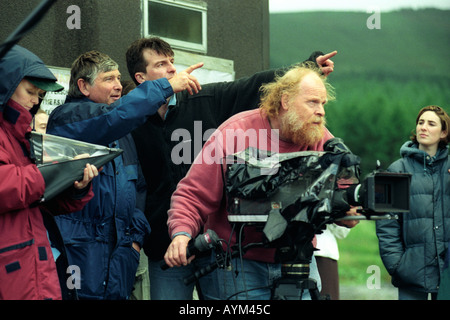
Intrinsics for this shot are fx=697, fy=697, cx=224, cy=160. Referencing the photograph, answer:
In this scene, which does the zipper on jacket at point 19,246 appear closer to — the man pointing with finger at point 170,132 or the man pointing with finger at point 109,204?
the man pointing with finger at point 109,204

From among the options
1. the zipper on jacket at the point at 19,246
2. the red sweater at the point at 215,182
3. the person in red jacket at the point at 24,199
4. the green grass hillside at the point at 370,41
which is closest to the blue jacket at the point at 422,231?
the red sweater at the point at 215,182

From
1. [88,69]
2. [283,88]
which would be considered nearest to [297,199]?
[283,88]

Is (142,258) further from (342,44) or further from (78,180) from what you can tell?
(342,44)

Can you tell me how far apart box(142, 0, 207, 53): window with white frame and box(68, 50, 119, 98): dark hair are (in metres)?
1.65

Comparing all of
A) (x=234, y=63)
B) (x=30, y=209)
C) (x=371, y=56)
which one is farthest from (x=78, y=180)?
(x=371, y=56)

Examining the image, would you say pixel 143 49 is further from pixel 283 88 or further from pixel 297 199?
pixel 297 199

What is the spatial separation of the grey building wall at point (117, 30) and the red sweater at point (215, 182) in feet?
6.94

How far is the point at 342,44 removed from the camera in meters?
49.8

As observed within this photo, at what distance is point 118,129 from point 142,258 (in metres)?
1.60

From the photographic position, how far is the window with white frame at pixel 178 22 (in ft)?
18.6

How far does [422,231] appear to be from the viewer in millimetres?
4793

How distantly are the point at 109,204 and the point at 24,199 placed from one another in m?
0.78

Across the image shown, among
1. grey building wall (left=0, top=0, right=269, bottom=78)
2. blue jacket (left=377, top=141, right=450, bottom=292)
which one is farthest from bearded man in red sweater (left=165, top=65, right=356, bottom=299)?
grey building wall (left=0, top=0, right=269, bottom=78)

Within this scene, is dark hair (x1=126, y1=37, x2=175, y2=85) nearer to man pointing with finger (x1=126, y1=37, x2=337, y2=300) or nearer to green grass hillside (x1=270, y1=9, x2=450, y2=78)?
man pointing with finger (x1=126, y1=37, x2=337, y2=300)
